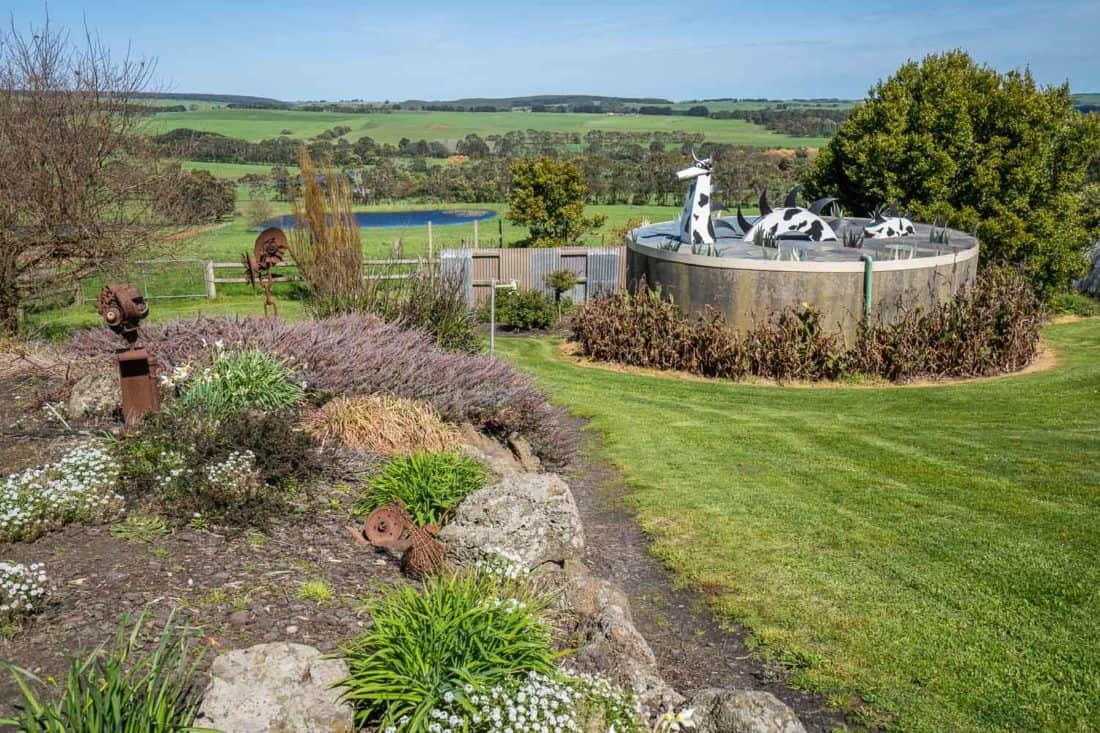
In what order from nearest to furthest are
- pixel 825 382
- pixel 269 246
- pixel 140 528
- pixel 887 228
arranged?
pixel 140 528
pixel 269 246
pixel 825 382
pixel 887 228

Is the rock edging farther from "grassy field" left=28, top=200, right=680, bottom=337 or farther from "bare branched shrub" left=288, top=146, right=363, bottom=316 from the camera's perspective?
"bare branched shrub" left=288, top=146, right=363, bottom=316

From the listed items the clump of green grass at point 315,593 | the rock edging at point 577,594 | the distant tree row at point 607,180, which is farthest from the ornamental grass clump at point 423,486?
the distant tree row at point 607,180

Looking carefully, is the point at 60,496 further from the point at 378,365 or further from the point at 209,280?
the point at 209,280

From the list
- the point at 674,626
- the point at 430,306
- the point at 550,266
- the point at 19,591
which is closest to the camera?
the point at 19,591

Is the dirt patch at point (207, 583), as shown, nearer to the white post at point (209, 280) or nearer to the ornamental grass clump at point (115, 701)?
the ornamental grass clump at point (115, 701)

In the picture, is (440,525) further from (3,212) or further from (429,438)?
(3,212)

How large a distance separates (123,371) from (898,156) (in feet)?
74.8

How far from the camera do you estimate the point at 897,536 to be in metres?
7.04

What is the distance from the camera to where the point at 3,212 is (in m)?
11.8

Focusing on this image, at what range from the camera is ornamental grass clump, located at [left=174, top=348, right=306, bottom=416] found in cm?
690

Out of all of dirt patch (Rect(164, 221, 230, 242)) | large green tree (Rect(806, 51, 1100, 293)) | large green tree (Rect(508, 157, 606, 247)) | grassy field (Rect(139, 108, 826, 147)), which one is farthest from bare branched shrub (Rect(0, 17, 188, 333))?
grassy field (Rect(139, 108, 826, 147))

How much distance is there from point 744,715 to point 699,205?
14902 millimetres

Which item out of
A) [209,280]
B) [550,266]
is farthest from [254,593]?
[209,280]

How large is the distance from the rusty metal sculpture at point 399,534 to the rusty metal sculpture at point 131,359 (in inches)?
84.0
